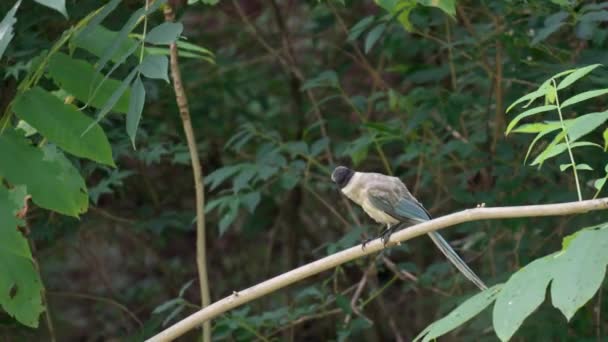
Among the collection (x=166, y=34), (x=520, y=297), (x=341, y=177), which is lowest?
(x=341, y=177)

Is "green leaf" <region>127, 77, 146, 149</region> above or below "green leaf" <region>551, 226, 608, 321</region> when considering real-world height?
above

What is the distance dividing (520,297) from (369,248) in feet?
3.09

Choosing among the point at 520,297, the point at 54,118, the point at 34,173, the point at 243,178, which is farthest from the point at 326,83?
the point at 520,297

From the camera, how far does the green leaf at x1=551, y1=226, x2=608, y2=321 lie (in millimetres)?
2113

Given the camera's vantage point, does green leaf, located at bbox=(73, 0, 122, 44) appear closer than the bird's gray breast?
Yes

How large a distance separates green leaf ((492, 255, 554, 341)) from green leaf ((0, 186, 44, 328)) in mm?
1328

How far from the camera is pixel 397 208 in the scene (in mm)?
4422

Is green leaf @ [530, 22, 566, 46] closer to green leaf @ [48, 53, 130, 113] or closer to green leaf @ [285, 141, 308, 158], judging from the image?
green leaf @ [285, 141, 308, 158]

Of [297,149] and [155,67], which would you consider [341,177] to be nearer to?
[297,149]

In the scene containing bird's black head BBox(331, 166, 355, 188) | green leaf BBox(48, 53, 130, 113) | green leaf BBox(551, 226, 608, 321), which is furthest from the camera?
bird's black head BBox(331, 166, 355, 188)

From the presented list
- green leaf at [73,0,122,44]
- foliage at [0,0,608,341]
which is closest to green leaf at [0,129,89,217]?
foliage at [0,0,608,341]

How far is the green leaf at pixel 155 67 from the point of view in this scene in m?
2.77

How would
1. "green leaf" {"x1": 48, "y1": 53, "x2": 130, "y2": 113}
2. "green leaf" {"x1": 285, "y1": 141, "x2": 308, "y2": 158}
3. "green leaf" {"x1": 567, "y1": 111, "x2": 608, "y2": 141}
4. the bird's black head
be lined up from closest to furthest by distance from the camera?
"green leaf" {"x1": 567, "y1": 111, "x2": 608, "y2": 141}, "green leaf" {"x1": 48, "y1": 53, "x2": 130, "y2": 113}, the bird's black head, "green leaf" {"x1": 285, "y1": 141, "x2": 308, "y2": 158}

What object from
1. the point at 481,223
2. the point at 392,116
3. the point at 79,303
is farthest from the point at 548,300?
the point at 79,303
